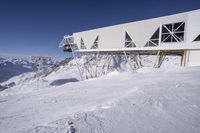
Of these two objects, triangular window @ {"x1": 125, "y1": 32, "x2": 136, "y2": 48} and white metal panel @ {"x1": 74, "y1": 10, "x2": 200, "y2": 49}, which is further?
triangular window @ {"x1": 125, "y1": 32, "x2": 136, "y2": 48}

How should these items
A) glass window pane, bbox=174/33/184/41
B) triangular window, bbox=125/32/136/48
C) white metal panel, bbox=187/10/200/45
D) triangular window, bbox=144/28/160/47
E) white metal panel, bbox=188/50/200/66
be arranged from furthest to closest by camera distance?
1. triangular window, bbox=125/32/136/48
2. triangular window, bbox=144/28/160/47
3. glass window pane, bbox=174/33/184/41
4. white metal panel, bbox=188/50/200/66
5. white metal panel, bbox=187/10/200/45

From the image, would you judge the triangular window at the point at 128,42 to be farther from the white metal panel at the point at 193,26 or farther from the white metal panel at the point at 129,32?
the white metal panel at the point at 193,26

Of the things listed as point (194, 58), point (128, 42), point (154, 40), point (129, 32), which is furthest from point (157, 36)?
point (194, 58)

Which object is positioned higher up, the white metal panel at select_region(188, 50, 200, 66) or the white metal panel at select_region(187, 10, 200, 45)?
the white metal panel at select_region(187, 10, 200, 45)

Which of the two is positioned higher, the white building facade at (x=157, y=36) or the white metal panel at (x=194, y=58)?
the white building facade at (x=157, y=36)

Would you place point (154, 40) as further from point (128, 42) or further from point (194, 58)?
point (194, 58)

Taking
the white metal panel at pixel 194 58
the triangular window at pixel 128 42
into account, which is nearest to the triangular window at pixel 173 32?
the white metal panel at pixel 194 58

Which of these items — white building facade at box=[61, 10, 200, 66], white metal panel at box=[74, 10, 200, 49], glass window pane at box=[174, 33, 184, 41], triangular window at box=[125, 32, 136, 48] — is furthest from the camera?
triangular window at box=[125, 32, 136, 48]

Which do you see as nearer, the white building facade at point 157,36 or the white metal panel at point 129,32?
the white building facade at point 157,36

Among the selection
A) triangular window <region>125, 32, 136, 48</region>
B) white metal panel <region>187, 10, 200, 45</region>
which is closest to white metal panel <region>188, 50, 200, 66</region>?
white metal panel <region>187, 10, 200, 45</region>

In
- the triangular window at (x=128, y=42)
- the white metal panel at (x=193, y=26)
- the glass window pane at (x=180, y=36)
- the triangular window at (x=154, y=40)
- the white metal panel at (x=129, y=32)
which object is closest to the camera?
the white metal panel at (x=193, y=26)

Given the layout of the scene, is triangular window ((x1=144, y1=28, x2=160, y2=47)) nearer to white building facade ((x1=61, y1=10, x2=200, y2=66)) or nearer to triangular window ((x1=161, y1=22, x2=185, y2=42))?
white building facade ((x1=61, y1=10, x2=200, y2=66))

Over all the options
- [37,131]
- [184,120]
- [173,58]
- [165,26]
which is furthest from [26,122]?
[173,58]

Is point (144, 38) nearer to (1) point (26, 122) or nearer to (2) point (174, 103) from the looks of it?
(2) point (174, 103)
